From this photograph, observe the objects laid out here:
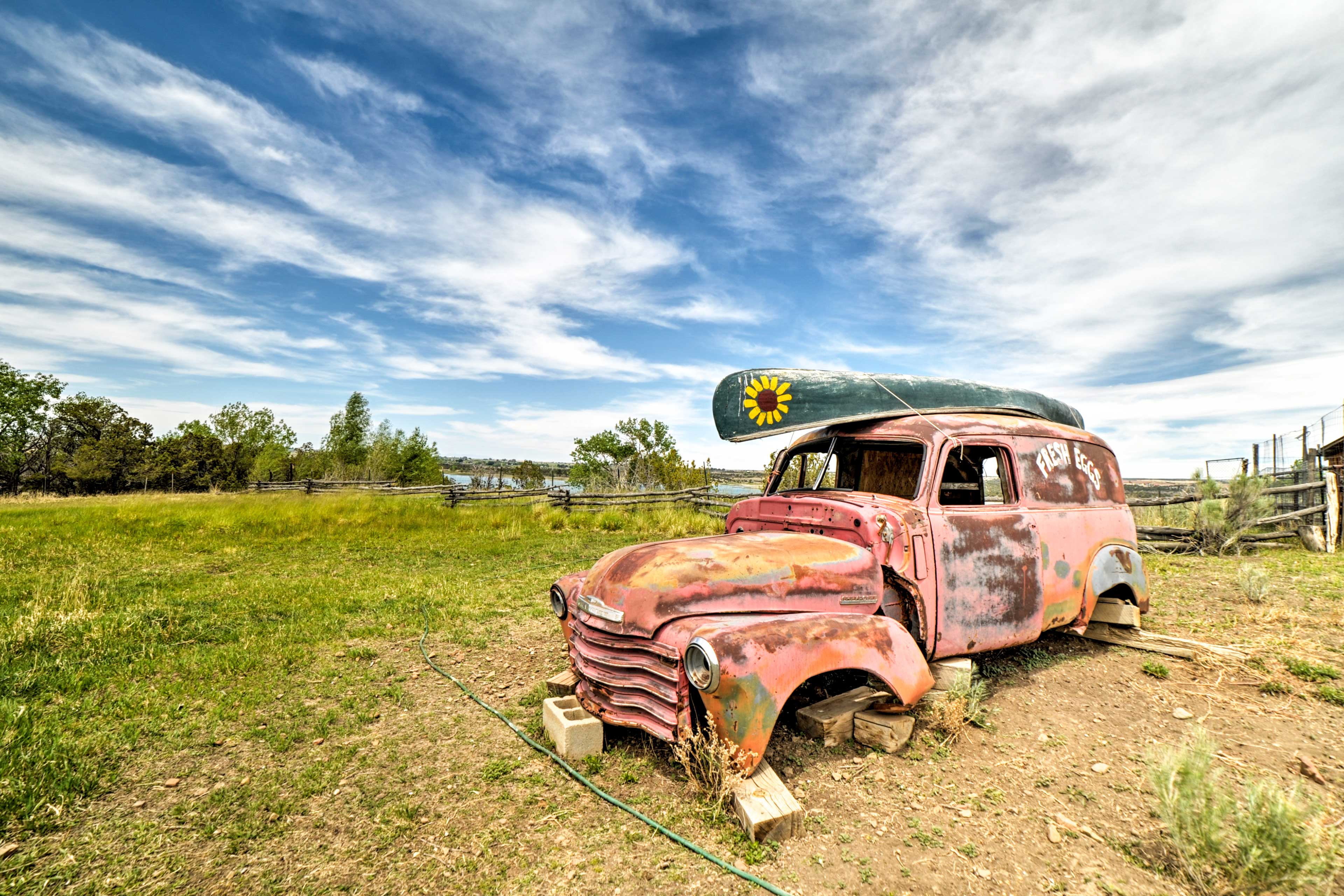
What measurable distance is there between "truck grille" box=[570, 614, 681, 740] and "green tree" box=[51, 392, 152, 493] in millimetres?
49102

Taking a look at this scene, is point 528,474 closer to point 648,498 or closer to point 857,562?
point 648,498

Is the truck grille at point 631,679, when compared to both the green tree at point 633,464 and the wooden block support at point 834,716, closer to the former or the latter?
the wooden block support at point 834,716

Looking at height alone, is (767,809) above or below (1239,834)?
below

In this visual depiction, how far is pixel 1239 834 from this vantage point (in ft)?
7.69

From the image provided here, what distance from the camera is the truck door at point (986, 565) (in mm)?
3947

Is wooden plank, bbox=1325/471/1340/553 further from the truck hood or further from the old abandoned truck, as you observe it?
the truck hood

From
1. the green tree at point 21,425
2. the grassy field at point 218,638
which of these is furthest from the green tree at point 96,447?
the grassy field at point 218,638

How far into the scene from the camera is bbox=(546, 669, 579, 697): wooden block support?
424 cm

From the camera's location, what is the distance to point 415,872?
2562mm

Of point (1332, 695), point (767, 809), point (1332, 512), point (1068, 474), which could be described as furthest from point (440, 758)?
point (1332, 512)

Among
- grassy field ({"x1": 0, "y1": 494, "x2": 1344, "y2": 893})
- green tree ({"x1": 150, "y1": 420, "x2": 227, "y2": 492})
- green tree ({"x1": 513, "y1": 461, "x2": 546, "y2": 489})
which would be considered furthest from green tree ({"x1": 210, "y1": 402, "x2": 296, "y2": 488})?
grassy field ({"x1": 0, "y1": 494, "x2": 1344, "y2": 893})

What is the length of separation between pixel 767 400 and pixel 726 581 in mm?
1982

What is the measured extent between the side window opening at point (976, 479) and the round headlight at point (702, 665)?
226cm

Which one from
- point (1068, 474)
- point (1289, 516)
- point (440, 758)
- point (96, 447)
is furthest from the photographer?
point (96, 447)
